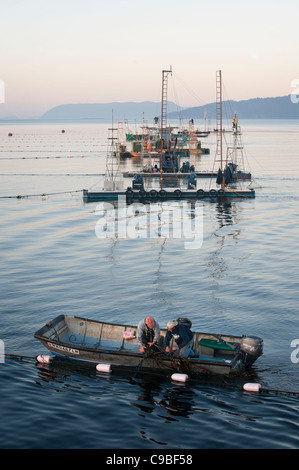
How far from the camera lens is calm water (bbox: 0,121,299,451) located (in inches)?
794

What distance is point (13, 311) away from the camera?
32.6m

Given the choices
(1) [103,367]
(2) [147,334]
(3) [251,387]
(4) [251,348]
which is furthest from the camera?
(1) [103,367]

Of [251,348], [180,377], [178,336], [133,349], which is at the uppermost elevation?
[178,336]

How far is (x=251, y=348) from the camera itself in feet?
77.1

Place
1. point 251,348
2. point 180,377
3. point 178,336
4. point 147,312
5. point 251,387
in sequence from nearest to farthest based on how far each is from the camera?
point 251,387, point 180,377, point 251,348, point 178,336, point 147,312

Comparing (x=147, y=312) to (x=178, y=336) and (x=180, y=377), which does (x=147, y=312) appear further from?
(x=180, y=377)

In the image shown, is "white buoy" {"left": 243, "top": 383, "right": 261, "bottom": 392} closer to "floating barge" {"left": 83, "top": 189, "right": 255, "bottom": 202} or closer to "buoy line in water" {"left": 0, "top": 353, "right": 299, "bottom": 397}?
"buoy line in water" {"left": 0, "top": 353, "right": 299, "bottom": 397}

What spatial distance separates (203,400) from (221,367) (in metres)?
1.64

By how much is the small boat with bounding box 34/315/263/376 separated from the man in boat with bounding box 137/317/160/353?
13.8 inches

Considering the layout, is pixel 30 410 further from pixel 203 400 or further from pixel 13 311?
pixel 13 311

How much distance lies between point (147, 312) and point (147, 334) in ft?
27.3

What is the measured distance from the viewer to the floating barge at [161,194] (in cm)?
7912

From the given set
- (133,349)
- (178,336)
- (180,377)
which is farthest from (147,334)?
(180,377)

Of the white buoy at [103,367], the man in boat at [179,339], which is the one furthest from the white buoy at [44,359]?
the man in boat at [179,339]
